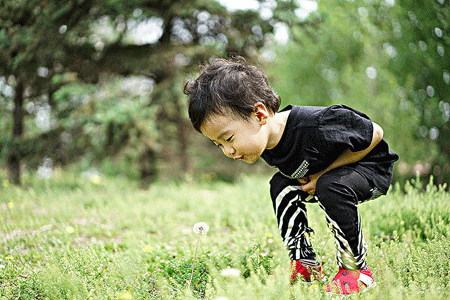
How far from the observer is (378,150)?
2.16 metres

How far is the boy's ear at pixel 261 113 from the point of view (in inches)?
77.7

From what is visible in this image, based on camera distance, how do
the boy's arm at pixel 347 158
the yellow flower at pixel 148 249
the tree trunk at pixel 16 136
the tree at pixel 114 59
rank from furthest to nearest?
the tree trunk at pixel 16 136, the tree at pixel 114 59, the yellow flower at pixel 148 249, the boy's arm at pixel 347 158

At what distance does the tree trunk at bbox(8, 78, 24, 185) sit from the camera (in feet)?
18.8

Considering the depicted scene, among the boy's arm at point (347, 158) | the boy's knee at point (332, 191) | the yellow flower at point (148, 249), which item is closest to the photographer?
the boy's knee at point (332, 191)

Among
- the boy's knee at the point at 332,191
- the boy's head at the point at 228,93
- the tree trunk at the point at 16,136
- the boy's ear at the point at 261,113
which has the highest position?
the boy's head at the point at 228,93

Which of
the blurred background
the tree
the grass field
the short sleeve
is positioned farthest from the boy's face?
the tree

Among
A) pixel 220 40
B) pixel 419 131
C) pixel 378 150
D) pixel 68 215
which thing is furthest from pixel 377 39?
pixel 68 215

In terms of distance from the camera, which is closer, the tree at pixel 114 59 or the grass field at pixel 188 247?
the grass field at pixel 188 247

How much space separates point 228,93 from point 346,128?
2.07ft

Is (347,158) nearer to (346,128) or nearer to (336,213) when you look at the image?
(346,128)

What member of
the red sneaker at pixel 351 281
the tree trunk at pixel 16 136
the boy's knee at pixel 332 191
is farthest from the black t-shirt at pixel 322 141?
the tree trunk at pixel 16 136

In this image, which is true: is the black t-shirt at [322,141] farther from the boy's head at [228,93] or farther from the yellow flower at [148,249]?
the yellow flower at [148,249]

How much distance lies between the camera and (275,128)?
6.70ft

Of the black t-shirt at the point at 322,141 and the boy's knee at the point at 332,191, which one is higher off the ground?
the black t-shirt at the point at 322,141
